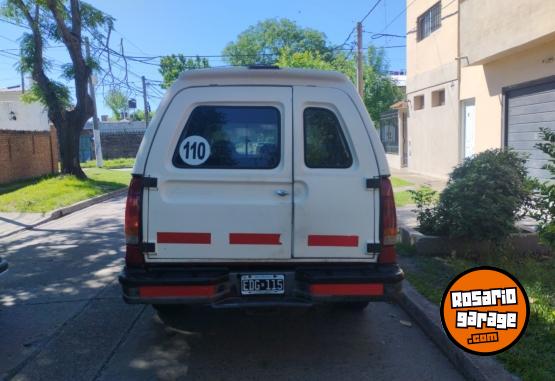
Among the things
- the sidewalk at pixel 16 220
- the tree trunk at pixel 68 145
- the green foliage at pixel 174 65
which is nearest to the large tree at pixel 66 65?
the tree trunk at pixel 68 145

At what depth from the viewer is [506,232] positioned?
635 cm

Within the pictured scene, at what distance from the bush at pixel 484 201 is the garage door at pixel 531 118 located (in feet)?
14.8

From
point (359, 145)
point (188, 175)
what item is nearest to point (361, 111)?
point (359, 145)

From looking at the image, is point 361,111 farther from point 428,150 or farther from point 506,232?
point 428,150

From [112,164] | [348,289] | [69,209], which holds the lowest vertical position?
[69,209]

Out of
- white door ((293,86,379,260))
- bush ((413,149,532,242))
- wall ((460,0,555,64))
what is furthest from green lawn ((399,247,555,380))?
wall ((460,0,555,64))

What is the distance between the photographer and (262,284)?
3.78 metres

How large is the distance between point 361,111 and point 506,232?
11.0ft

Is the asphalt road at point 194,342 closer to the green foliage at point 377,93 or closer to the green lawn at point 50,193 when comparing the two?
the green lawn at point 50,193

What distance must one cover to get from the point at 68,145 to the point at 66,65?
273 cm

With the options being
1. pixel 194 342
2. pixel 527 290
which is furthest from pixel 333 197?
pixel 527 290

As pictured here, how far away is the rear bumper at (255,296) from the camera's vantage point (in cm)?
369

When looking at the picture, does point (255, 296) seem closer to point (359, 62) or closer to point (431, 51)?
point (431, 51)

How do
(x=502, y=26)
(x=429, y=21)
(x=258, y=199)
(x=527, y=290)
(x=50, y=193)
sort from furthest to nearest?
(x=429, y=21) < (x=50, y=193) < (x=502, y=26) < (x=527, y=290) < (x=258, y=199)
